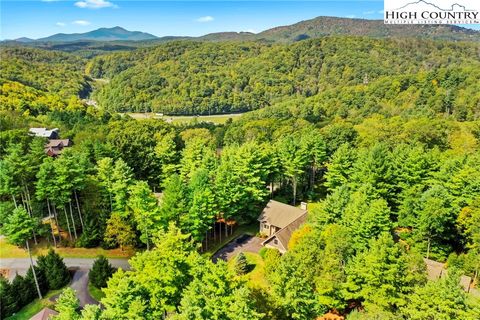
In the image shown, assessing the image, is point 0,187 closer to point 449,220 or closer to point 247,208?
point 247,208

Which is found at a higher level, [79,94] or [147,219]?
[79,94]

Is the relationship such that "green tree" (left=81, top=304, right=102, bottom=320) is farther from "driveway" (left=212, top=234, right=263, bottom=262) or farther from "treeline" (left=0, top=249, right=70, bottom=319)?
"driveway" (left=212, top=234, right=263, bottom=262)

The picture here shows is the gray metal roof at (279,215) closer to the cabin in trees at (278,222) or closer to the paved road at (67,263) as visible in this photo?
the cabin in trees at (278,222)

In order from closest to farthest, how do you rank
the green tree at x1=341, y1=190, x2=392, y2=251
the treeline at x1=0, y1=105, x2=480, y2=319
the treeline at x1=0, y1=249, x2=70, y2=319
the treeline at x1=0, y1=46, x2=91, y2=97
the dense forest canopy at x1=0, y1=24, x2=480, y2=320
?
1. the dense forest canopy at x1=0, y1=24, x2=480, y2=320
2. the treeline at x1=0, y1=105, x2=480, y2=319
3. the treeline at x1=0, y1=249, x2=70, y2=319
4. the green tree at x1=341, y1=190, x2=392, y2=251
5. the treeline at x1=0, y1=46, x2=91, y2=97

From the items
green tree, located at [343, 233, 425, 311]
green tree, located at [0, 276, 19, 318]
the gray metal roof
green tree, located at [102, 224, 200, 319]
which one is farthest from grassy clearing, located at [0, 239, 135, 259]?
green tree, located at [343, 233, 425, 311]

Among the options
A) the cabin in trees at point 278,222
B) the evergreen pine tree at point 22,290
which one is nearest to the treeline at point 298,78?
the cabin in trees at point 278,222

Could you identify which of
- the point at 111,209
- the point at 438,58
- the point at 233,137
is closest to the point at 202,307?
the point at 111,209
